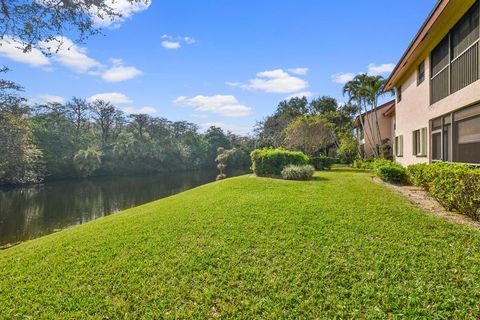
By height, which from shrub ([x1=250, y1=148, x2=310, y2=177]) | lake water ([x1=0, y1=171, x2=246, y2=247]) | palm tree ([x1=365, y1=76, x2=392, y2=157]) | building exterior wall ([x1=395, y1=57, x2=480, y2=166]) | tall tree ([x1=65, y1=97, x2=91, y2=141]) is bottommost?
lake water ([x1=0, y1=171, x2=246, y2=247])

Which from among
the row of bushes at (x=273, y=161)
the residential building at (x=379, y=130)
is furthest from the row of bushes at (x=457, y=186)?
the residential building at (x=379, y=130)

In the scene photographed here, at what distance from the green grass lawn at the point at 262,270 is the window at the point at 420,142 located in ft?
16.1

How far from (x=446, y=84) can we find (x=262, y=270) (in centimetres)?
840

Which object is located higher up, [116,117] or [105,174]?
[116,117]

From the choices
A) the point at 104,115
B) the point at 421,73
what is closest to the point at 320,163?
the point at 421,73

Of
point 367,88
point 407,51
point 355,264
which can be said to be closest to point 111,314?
point 355,264

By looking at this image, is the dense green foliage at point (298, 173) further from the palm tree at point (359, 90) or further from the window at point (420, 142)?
the palm tree at point (359, 90)

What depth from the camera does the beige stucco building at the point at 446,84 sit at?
6949mm

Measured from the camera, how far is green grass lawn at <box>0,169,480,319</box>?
11.4 feet

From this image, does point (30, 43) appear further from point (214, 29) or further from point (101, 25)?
point (214, 29)

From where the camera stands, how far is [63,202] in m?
21.9

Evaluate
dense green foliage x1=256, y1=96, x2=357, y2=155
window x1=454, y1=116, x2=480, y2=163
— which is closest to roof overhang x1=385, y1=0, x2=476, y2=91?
window x1=454, y1=116, x2=480, y2=163

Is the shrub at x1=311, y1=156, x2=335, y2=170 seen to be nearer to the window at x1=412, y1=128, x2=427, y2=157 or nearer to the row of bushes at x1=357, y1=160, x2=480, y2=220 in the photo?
the window at x1=412, y1=128, x2=427, y2=157

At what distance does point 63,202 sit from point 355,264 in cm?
2382
